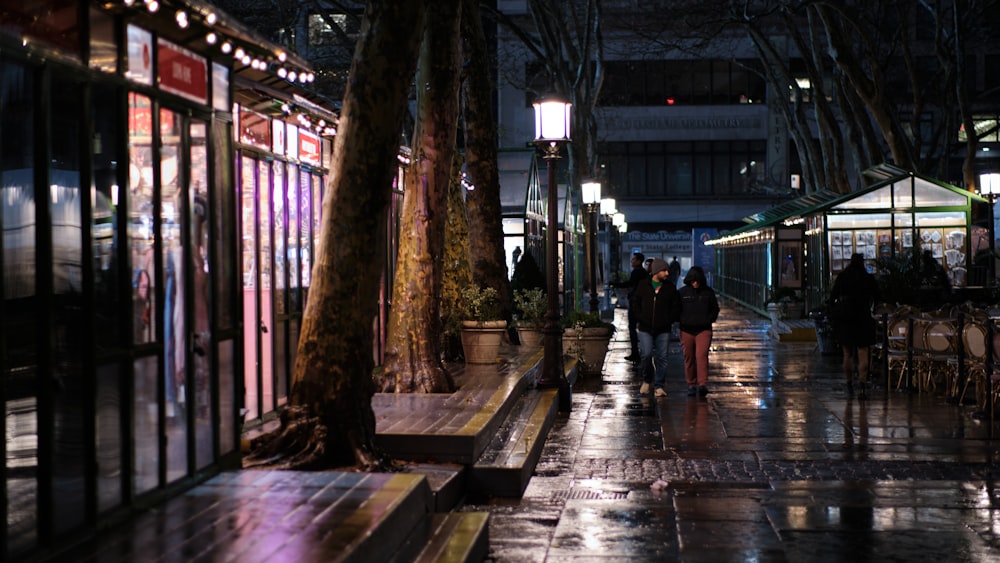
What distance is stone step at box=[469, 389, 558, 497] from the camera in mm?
10141

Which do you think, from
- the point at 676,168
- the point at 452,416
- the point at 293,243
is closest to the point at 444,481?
the point at 452,416

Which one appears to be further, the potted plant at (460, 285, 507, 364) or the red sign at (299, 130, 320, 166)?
the potted plant at (460, 285, 507, 364)

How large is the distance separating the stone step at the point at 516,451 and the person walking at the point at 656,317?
2608mm

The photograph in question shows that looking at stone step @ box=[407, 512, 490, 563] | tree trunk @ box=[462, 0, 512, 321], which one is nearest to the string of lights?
stone step @ box=[407, 512, 490, 563]

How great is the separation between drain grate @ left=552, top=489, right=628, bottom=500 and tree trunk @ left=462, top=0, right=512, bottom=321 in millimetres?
9869

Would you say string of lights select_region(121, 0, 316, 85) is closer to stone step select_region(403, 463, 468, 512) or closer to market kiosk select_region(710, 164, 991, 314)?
stone step select_region(403, 463, 468, 512)

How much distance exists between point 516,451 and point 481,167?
947 cm

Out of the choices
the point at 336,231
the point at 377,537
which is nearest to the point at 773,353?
the point at 336,231

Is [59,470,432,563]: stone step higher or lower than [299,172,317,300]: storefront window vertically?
lower

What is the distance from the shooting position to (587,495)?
10203 mm

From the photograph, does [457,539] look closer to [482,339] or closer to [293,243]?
[293,243]

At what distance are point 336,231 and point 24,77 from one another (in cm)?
324

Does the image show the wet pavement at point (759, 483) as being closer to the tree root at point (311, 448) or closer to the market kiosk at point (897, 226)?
the tree root at point (311, 448)

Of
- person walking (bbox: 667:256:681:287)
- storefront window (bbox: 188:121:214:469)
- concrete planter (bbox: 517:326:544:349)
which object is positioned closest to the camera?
storefront window (bbox: 188:121:214:469)
